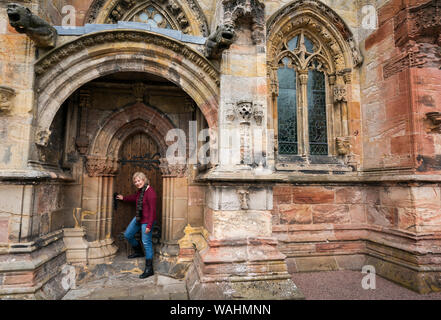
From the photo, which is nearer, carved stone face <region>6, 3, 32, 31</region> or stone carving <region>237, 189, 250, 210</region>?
carved stone face <region>6, 3, 32, 31</region>

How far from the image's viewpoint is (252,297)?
10.6ft

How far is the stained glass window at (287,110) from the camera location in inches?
211

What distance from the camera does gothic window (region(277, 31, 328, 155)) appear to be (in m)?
5.40

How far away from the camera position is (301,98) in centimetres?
550

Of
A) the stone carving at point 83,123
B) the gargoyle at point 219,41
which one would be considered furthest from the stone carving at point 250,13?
the stone carving at point 83,123

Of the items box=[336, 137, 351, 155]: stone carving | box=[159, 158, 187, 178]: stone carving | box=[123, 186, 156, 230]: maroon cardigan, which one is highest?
box=[336, 137, 351, 155]: stone carving

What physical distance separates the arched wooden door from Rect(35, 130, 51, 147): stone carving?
60.9 inches

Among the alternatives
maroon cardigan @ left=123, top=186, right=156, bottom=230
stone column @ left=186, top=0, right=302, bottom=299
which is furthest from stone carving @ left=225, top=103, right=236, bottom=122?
maroon cardigan @ left=123, top=186, right=156, bottom=230

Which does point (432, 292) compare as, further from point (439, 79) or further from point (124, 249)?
point (124, 249)

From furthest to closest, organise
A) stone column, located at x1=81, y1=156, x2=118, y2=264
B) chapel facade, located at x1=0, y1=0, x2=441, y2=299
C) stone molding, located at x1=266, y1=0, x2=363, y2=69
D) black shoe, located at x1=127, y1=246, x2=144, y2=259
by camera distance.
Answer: stone molding, located at x1=266, y1=0, x2=363, y2=69 → black shoe, located at x1=127, y1=246, x2=144, y2=259 → stone column, located at x1=81, y1=156, x2=118, y2=264 → chapel facade, located at x1=0, y1=0, x2=441, y2=299

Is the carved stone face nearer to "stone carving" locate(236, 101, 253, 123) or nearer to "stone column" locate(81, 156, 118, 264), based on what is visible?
"stone column" locate(81, 156, 118, 264)

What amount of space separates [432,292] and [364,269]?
3.48 ft

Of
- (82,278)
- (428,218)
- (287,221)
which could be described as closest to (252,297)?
(287,221)

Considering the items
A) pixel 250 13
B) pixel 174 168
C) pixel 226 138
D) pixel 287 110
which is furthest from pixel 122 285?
pixel 250 13
